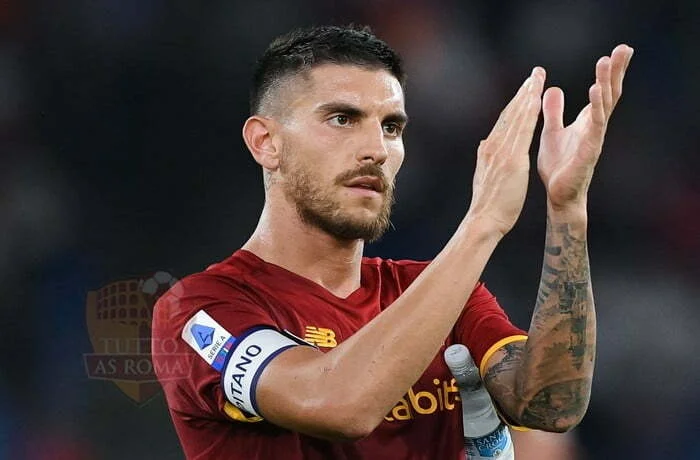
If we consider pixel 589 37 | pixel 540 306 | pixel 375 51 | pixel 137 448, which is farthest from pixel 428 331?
pixel 589 37

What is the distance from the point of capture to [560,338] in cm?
213

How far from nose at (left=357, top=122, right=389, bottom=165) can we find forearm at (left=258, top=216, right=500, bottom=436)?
19.2 inches

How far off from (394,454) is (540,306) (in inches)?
19.1

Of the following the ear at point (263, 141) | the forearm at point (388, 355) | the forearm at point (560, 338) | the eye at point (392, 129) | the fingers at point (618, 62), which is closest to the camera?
the forearm at point (388, 355)

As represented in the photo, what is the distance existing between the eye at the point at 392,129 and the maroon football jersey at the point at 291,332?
405 millimetres

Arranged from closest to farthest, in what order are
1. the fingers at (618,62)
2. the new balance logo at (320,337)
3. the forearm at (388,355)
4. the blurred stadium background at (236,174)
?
the forearm at (388,355), the fingers at (618,62), the new balance logo at (320,337), the blurred stadium background at (236,174)

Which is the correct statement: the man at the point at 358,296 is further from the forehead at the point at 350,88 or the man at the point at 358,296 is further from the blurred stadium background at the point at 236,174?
the blurred stadium background at the point at 236,174

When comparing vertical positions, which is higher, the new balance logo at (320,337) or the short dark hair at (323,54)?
the short dark hair at (323,54)

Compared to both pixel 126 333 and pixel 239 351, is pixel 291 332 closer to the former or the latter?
pixel 239 351

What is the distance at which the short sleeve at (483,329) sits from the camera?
2.32 m

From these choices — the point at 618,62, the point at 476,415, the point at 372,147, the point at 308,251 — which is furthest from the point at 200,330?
the point at 618,62

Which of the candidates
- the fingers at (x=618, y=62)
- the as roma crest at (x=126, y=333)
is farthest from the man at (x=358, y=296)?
the as roma crest at (x=126, y=333)

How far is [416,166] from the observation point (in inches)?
181

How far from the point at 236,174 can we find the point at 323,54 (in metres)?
2.08
